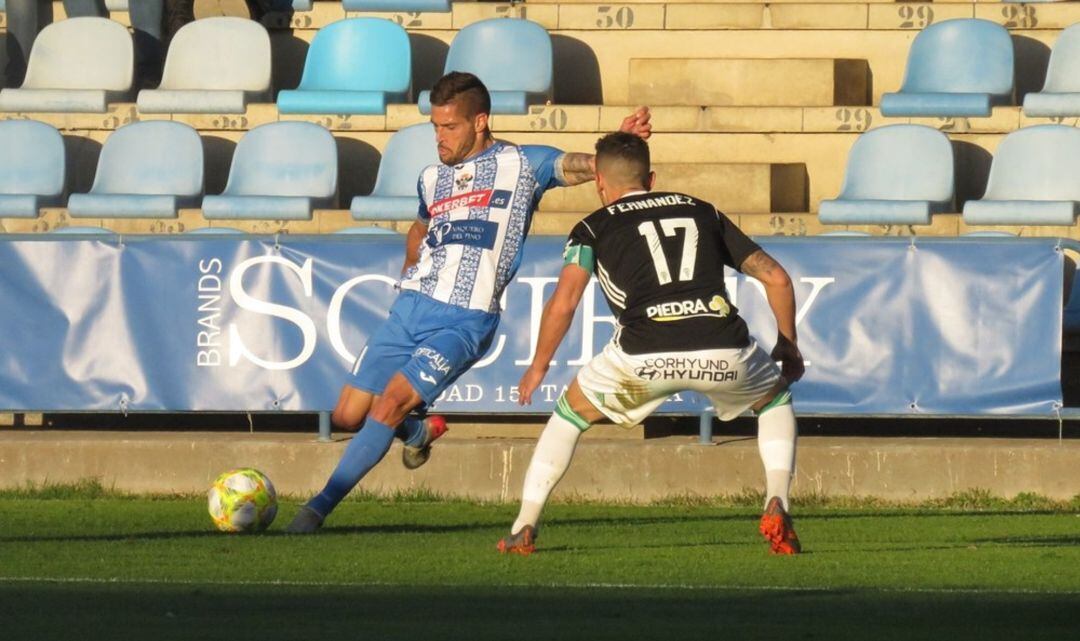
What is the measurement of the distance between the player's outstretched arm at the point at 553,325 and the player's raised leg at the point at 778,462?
85 centimetres

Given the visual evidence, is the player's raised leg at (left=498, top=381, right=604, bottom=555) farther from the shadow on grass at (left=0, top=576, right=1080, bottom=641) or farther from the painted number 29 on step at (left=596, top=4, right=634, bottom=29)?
the painted number 29 on step at (left=596, top=4, right=634, bottom=29)

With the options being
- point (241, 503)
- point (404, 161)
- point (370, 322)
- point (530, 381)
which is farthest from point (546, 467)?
point (404, 161)

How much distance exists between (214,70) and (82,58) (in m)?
1.24

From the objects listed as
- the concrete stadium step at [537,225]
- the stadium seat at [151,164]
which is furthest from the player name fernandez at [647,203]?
the stadium seat at [151,164]

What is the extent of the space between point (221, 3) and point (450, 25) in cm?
232

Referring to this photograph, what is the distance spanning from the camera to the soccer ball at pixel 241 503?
8.33 meters

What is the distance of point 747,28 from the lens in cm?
1533

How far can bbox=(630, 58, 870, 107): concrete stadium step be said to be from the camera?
1470cm

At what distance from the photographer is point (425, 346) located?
838 centimetres

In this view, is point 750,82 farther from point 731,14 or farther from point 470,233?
point 470,233

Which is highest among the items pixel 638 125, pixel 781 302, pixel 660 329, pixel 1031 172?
pixel 638 125

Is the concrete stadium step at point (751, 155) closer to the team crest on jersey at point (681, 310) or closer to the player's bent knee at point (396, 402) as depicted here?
the player's bent knee at point (396, 402)

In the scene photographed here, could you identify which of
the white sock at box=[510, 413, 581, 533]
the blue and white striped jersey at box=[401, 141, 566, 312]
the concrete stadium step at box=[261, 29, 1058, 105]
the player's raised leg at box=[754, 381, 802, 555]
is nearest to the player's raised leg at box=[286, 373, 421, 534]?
the blue and white striped jersey at box=[401, 141, 566, 312]

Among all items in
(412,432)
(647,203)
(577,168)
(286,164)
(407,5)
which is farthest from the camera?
(407,5)
